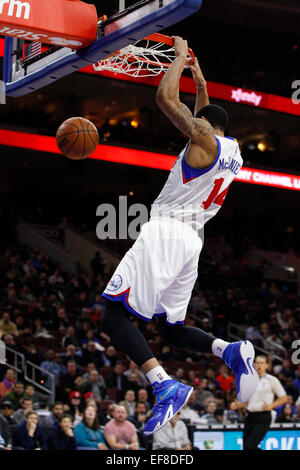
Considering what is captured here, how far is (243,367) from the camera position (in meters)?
4.66

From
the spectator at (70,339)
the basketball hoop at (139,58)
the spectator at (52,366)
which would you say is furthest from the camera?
the spectator at (70,339)

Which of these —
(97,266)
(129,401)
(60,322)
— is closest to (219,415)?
(129,401)

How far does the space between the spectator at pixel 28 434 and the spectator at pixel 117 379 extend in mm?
3346

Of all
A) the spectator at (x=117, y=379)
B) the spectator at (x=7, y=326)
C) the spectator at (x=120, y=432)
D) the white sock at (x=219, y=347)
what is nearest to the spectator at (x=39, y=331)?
the spectator at (x=7, y=326)

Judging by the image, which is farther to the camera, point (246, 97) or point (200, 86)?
point (246, 97)

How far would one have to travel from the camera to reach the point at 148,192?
24422 millimetres

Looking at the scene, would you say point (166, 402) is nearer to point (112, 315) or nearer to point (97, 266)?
point (112, 315)

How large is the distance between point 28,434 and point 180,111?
5909 mm

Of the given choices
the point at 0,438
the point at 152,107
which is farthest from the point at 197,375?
the point at 152,107

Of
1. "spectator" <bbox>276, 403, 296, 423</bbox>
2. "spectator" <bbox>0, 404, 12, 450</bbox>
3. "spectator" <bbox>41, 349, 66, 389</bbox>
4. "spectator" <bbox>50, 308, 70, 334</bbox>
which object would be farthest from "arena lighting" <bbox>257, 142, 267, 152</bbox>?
"spectator" <bbox>0, 404, 12, 450</bbox>

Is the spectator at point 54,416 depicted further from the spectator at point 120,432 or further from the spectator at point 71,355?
the spectator at point 71,355

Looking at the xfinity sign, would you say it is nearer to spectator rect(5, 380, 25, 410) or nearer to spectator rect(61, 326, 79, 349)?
spectator rect(5, 380, 25, 410)

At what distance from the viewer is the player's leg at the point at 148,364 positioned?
4.34 metres
